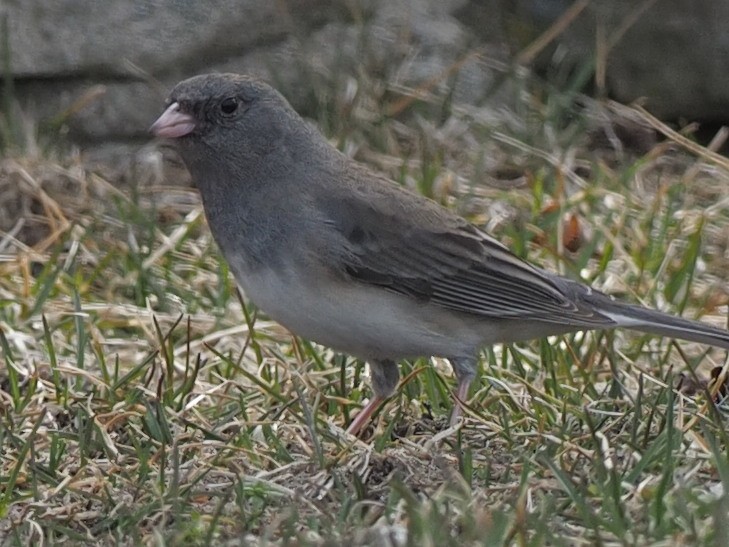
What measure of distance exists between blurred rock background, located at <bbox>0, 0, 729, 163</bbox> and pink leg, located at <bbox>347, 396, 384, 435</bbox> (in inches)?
83.6

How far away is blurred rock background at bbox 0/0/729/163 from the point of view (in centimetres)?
514

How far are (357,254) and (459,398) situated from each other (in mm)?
414

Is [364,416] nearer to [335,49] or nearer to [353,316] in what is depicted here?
[353,316]

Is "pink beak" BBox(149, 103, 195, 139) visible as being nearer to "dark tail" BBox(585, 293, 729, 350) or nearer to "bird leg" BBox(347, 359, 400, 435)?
"bird leg" BBox(347, 359, 400, 435)

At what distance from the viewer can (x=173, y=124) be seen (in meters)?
3.37

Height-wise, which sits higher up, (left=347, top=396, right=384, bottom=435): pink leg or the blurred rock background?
the blurred rock background

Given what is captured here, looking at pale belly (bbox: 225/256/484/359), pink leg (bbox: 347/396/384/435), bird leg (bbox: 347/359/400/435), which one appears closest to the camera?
pale belly (bbox: 225/256/484/359)

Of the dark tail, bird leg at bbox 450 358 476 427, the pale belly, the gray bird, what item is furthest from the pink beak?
the dark tail

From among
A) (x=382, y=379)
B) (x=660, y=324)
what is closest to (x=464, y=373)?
(x=382, y=379)

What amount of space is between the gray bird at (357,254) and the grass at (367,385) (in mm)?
152

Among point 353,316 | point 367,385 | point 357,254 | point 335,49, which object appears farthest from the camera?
point 335,49

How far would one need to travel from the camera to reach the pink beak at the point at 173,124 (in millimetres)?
3348

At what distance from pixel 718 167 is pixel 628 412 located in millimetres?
2172

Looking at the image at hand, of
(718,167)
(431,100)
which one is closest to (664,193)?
(718,167)
